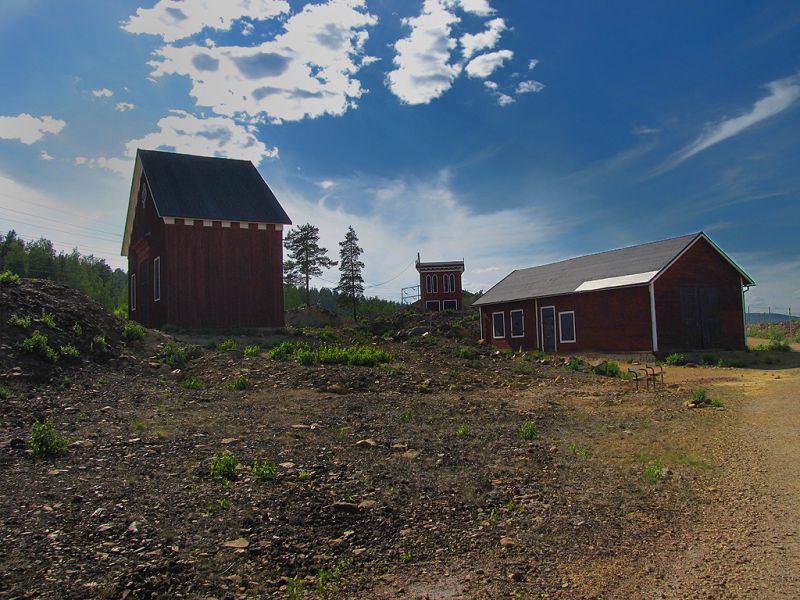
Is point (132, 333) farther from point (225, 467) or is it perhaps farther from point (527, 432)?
point (527, 432)

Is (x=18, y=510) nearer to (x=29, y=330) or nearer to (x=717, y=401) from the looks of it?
(x=29, y=330)

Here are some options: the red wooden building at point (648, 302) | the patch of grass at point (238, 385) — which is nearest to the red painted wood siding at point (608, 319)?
the red wooden building at point (648, 302)

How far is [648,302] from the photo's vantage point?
2488 centimetres

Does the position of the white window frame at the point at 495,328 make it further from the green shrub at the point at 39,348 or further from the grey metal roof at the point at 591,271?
the green shrub at the point at 39,348

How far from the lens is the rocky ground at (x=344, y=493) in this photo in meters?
4.57

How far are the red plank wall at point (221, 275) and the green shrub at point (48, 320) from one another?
908 cm

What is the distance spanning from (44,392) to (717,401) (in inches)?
552

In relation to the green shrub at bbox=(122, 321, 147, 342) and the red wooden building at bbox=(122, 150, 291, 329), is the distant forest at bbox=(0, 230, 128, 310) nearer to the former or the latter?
the red wooden building at bbox=(122, 150, 291, 329)

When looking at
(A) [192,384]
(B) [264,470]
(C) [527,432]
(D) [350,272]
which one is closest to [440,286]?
(D) [350,272]

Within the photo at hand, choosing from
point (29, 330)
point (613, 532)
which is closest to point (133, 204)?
point (29, 330)

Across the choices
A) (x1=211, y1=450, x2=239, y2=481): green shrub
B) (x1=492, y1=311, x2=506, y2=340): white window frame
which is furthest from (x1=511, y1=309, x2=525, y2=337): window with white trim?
(x1=211, y1=450, x2=239, y2=481): green shrub

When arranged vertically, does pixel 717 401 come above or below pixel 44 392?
below

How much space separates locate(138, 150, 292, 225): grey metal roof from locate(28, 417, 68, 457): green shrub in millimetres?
18235

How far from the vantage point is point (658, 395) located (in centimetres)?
1466
